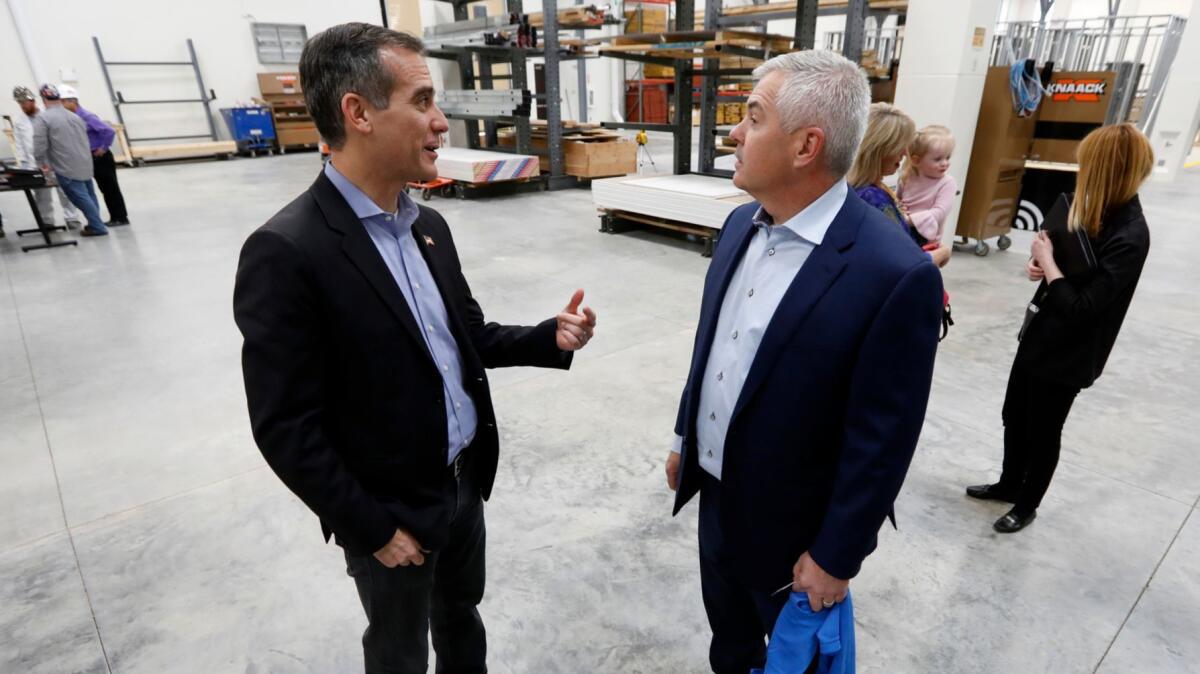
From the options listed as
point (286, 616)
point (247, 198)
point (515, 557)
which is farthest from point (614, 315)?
point (247, 198)

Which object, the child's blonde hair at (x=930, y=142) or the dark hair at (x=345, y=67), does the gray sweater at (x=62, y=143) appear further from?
the child's blonde hair at (x=930, y=142)

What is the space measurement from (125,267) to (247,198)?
136 inches

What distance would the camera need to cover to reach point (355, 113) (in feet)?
3.61

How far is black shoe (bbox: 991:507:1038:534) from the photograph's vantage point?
7.84 feet

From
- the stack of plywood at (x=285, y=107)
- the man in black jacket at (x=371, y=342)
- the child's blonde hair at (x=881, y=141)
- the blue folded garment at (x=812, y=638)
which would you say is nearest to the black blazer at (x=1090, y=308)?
the child's blonde hair at (x=881, y=141)

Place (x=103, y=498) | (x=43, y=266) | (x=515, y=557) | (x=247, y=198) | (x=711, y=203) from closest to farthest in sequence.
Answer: (x=515, y=557)
(x=103, y=498)
(x=711, y=203)
(x=43, y=266)
(x=247, y=198)

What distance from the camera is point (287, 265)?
1.04m

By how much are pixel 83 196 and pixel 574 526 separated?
7699 millimetres

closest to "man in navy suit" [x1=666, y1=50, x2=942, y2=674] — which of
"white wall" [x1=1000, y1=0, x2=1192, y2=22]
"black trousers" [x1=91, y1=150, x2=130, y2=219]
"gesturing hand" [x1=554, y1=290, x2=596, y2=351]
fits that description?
"gesturing hand" [x1=554, y1=290, x2=596, y2=351]

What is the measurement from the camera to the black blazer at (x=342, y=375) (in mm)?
1047

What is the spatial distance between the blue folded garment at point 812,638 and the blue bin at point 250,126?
15725 millimetres

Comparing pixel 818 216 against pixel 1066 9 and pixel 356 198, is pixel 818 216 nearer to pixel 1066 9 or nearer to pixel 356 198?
pixel 356 198

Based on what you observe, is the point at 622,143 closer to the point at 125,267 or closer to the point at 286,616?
the point at 125,267

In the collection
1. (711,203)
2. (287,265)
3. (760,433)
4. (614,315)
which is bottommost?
(614,315)
